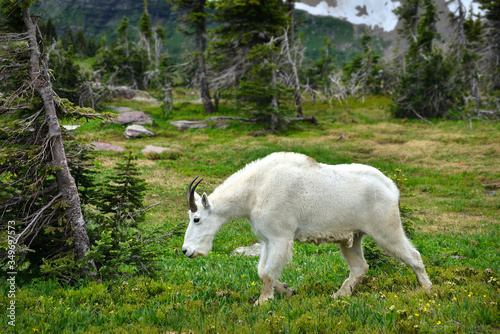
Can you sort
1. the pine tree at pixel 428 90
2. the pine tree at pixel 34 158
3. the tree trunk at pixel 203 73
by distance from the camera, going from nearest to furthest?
the pine tree at pixel 34 158 < the pine tree at pixel 428 90 < the tree trunk at pixel 203 73

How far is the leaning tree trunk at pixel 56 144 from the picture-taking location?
571 cm

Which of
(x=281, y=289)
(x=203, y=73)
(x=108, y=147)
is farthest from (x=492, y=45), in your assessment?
(x=281, y=289)

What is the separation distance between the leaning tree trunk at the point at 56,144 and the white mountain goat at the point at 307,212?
71.3 inches

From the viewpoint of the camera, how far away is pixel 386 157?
2225cm

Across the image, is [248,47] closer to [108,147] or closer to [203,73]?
[203,73]

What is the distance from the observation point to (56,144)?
5777 mm

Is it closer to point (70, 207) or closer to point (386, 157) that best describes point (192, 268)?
point (70, 207)

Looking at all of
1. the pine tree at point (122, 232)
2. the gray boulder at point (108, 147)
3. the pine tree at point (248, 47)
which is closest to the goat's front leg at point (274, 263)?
the pine tree at point (122, 232)

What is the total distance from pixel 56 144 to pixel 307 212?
424cm

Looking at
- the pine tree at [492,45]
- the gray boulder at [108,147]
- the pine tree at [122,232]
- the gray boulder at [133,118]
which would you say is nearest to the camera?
the pine tree at [122,232]

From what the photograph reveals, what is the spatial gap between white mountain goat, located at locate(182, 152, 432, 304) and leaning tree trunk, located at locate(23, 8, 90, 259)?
5.94ft

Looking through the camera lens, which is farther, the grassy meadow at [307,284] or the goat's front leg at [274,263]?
the goat's front leg at [274,263]

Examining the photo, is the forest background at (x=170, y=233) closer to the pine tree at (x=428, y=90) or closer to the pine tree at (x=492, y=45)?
the pine tree at (x=428, y=90)

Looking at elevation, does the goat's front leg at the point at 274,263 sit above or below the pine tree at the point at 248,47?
below
